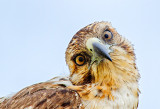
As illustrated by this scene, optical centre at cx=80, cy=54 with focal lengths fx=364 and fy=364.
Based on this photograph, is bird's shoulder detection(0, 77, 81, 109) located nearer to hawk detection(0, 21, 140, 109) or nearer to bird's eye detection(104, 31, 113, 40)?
hawk detection(0, 21, 140, 109)

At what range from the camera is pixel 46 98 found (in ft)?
17.1

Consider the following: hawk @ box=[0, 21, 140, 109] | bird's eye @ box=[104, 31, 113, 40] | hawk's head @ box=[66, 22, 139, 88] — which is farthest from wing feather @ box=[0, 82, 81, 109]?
bird's eye @ box=[104, 31, 113, 40]

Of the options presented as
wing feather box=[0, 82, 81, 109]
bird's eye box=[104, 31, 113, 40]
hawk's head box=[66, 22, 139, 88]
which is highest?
bird's eye box=[104, 31, 113, 40]

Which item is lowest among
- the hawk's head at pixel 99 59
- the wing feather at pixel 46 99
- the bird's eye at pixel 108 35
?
the wing feather at pixel 46 99

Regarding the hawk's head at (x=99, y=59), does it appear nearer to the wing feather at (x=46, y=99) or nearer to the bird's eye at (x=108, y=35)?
the bird's eye at (x=108, y=35)

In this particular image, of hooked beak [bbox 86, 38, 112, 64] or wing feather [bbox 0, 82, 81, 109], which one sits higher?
hooked beak [bbox 86, 38, 112, 64]

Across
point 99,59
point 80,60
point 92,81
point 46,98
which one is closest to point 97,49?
point 99,59

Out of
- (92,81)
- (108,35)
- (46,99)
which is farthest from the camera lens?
(108,35)

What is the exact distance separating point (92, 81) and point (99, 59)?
0.37 m

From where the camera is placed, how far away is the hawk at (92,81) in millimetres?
5230

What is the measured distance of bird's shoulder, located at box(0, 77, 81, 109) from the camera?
202 inches

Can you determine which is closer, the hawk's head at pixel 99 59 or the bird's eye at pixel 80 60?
the hawk's head at pixel 99 59

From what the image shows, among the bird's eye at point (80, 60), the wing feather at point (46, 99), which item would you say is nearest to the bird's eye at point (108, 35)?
the bird's eye at point (80, 60)

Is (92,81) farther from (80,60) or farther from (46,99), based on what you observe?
(46,99)
